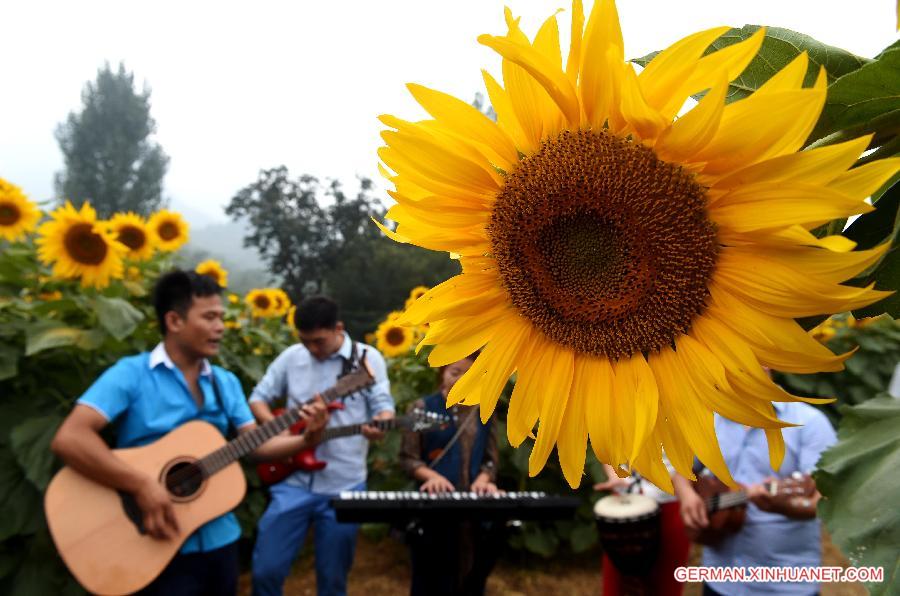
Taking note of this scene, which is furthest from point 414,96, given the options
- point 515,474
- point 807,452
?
point 515,474

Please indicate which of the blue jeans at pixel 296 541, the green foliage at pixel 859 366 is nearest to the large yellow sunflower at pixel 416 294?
the blue jeans at pixel 296 541

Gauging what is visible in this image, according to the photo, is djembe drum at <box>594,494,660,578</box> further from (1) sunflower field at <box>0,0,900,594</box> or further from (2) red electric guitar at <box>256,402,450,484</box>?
(1) sunflower field at <box>0,0,900,594</box>

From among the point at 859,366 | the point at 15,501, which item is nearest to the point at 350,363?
the point at 15,501

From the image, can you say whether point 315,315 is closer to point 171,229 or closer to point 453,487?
point 453,487

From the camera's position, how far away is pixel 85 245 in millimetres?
3949

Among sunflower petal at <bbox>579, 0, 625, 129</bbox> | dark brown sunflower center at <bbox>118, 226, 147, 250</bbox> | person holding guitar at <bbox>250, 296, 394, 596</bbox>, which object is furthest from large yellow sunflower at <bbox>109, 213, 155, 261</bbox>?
sunflower petal at <bbox>579, 0, 625, 129</bbox>

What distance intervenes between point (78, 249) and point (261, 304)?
2884mm

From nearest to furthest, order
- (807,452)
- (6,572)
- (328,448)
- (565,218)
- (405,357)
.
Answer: (565,218) < (807,452) < (6,572) < (328,448) < (405,357)

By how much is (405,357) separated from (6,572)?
3704 mm

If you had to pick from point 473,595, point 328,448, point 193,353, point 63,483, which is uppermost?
point 193,353

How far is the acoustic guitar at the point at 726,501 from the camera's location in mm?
2996

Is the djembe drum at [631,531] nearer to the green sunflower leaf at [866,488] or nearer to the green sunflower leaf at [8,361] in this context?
the green sunflower leaf at [866,488]

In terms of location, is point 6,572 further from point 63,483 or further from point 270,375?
point 270,375

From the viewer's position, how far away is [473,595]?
386 cm
